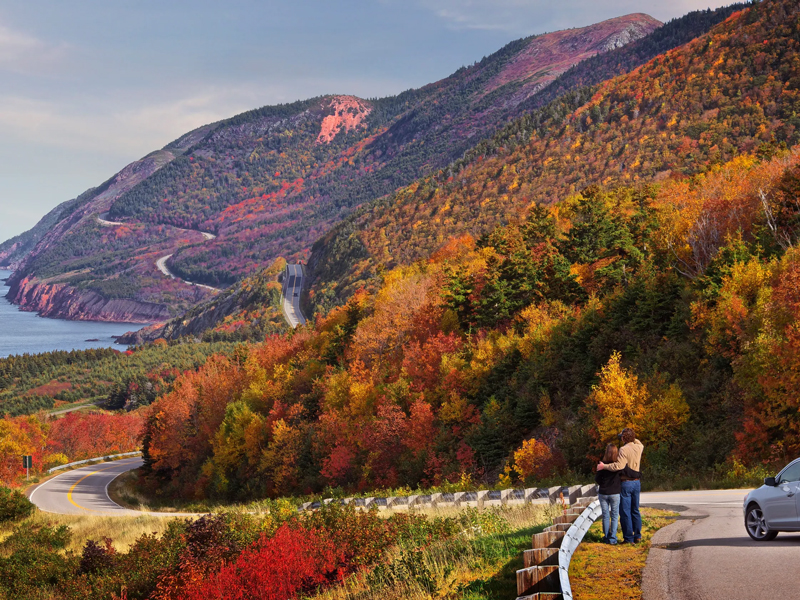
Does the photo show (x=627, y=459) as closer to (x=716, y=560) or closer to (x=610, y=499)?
(x=610, y=499)

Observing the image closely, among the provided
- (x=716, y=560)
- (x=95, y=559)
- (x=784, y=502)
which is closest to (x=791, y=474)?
(x=784, y=502)

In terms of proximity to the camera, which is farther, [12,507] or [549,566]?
[12,507]

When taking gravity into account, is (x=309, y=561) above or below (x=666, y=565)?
below

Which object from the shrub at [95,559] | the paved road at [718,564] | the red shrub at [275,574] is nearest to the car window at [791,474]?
the paved road at [718,564]

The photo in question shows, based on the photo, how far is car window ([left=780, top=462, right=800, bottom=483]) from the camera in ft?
37.6

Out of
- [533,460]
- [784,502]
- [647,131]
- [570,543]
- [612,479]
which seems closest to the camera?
[570,543]

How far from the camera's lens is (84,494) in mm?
72000

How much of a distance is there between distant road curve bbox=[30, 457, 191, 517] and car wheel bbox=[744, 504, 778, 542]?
41.0 meters

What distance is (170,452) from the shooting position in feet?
290

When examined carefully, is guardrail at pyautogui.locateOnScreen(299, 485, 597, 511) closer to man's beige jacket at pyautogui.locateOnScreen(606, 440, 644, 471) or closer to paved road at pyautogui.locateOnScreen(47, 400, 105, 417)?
man's beige jacket at pyautogui.locateOnScreen(606, 440, 644, 471)

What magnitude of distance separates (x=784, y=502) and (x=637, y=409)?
79.9 feet

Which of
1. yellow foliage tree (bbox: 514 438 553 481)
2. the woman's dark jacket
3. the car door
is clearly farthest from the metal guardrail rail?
yellow foliage tree (bbox: 514 438 553 481)

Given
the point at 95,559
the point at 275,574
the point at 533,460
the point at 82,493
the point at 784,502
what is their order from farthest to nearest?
the point at 82,493, the point at 533,460, the point at 95,559, the point at 275,574, the point at 784,502

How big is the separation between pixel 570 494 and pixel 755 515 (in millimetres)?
9510
